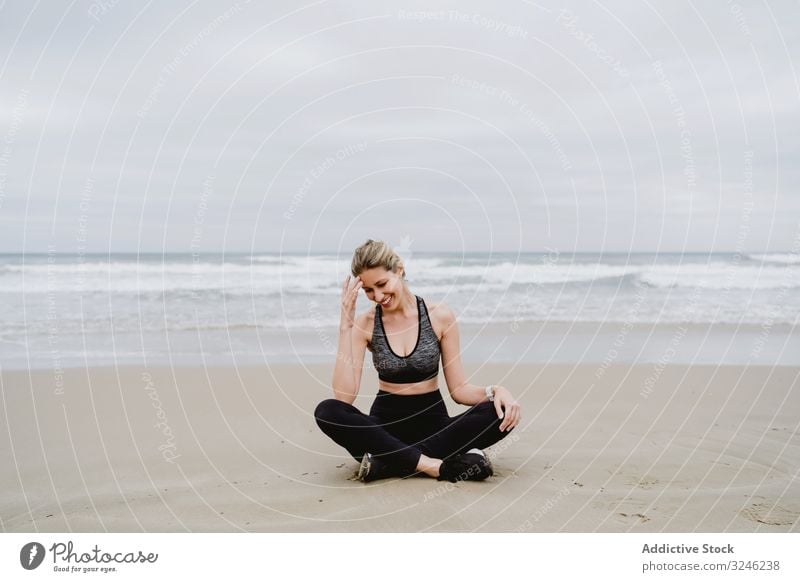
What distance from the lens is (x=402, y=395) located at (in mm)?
6070

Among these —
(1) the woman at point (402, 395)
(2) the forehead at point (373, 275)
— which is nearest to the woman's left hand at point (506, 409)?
(1) the woman at point (402, 395)

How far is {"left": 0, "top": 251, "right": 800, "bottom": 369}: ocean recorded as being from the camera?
512 inches

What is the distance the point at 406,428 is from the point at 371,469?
0.53 meters

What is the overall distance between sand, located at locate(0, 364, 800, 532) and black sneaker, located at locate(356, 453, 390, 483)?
7 centimetres

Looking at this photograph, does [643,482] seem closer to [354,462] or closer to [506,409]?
[506,409]

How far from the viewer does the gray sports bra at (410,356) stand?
594 cm

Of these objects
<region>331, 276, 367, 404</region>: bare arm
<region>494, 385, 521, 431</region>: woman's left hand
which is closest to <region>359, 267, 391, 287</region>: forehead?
<region>331, 276, 367, 404</region>: bare arm

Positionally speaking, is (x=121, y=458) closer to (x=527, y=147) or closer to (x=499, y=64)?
(x=499, y=64)

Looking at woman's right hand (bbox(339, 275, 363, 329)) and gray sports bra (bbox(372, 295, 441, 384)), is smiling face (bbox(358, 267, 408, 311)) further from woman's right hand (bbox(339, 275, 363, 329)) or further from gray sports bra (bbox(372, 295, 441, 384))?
gray sports bra (bbox(372, 295, 441, 384))

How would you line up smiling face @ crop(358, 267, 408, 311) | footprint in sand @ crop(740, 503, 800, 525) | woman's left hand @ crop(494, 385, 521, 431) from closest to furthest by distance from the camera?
footprint in sand @ crop(740, 503, 800, 525) < woman's left hand @ crop(494, 385, 521, 431) < smiling face @ crop(358, 267, 408, 311)

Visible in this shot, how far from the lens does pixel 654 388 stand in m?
9.86
